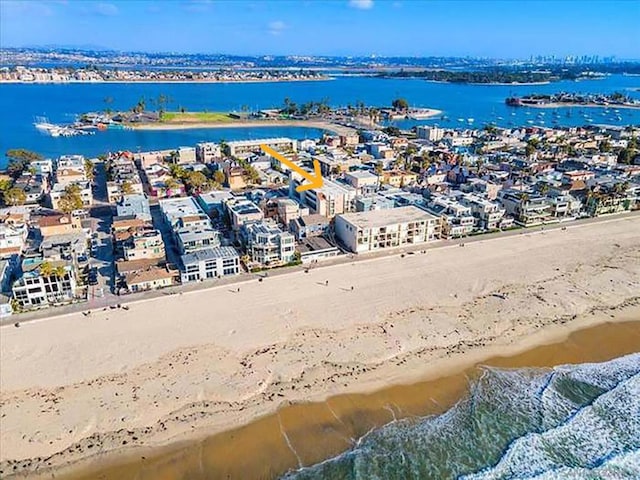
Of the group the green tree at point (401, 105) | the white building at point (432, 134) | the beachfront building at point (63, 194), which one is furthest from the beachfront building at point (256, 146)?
the green tree at point (401, 105)

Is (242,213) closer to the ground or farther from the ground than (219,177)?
farther from the ground

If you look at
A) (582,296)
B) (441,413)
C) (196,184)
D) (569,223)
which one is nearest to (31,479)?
(441,413)

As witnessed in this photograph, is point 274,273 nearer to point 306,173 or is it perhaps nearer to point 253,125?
point 306,173

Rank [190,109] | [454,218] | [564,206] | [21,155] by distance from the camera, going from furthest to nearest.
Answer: [190,109] < [21,155] < [564,206] < [454,218]

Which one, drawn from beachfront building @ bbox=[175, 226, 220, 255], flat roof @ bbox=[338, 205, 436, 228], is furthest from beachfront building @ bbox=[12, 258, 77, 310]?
flat roof @ bbox=[338, 205, 436, 228]

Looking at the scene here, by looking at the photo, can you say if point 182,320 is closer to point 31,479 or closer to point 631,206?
point 31,479

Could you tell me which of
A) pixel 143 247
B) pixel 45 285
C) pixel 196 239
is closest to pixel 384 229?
pixel 196 239
